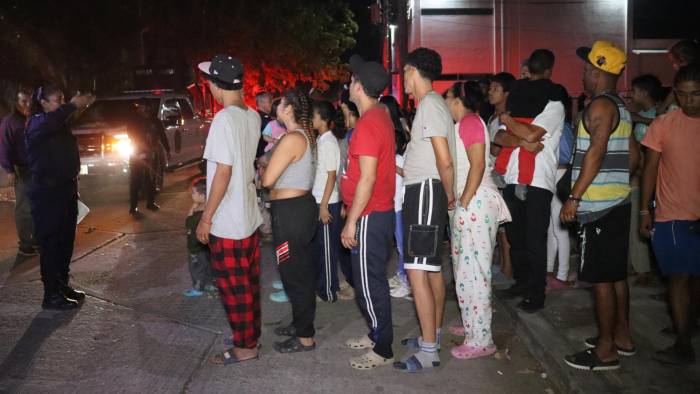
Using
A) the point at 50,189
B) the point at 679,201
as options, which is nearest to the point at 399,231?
the point at 679,201

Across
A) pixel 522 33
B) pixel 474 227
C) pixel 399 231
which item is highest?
pixel 522 33

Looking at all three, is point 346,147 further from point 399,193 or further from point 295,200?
point 295,200

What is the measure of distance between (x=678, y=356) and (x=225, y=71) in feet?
11.8

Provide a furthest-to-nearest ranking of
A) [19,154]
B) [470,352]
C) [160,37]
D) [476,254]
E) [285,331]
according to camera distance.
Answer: [160,37], [19,154], [285,331], [470,352], [476,254]

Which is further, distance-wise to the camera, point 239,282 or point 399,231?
point 399,231

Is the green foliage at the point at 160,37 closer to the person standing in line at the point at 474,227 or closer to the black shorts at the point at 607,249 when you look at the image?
the person standing in line at the point at 474,227

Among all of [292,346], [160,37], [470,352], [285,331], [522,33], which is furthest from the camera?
[160,37]

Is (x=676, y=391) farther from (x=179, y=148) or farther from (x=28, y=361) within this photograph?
(x=179, y=148)

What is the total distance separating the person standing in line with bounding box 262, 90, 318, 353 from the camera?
4.68m

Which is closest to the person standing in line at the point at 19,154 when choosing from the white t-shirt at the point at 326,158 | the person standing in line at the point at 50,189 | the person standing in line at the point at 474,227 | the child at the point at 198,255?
the person standing in line at the point at 50,189

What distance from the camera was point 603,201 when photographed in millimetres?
4371

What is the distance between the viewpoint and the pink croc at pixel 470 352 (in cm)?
487

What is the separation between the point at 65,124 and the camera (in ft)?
20.2

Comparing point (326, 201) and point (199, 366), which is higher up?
point (326, 201)
